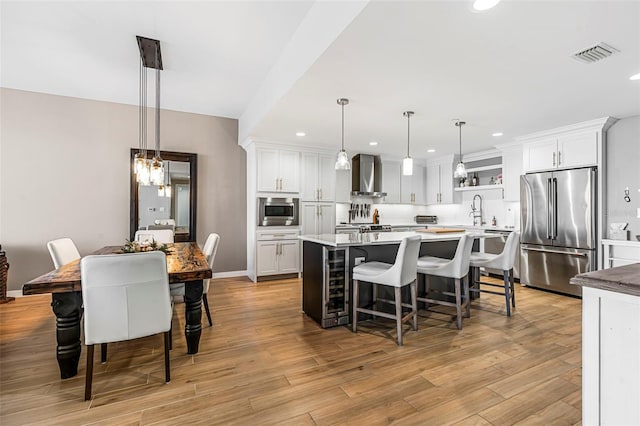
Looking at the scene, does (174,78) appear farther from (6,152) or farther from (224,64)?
(6,152)

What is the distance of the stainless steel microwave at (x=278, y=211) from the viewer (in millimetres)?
5184

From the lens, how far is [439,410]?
1.83 meters

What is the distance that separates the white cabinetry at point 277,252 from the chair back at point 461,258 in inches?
108

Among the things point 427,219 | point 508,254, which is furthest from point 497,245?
point 508,254

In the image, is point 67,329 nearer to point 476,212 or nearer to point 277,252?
point 277,252

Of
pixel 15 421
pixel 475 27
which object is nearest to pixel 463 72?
pixel 475 27

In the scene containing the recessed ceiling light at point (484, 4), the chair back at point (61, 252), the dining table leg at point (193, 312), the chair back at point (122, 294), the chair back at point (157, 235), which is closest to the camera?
the recessed ceiling light at point (484, 4)

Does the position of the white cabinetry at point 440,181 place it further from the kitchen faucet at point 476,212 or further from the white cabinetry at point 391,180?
the white cabinetry at point 391,180

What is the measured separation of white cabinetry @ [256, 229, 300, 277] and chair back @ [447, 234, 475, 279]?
2732 millimetres

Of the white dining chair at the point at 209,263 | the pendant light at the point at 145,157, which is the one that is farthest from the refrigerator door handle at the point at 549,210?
the pendant light at the point at 145,157

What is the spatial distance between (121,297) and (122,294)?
0.02m

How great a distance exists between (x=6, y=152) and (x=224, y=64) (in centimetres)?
340

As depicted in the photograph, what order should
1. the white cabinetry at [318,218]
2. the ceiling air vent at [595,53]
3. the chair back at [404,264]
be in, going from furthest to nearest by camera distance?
the white cabinetry at [318,218] < the chair back at [404,264] < the ceiling air vent at [595,53]

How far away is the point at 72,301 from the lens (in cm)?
210
